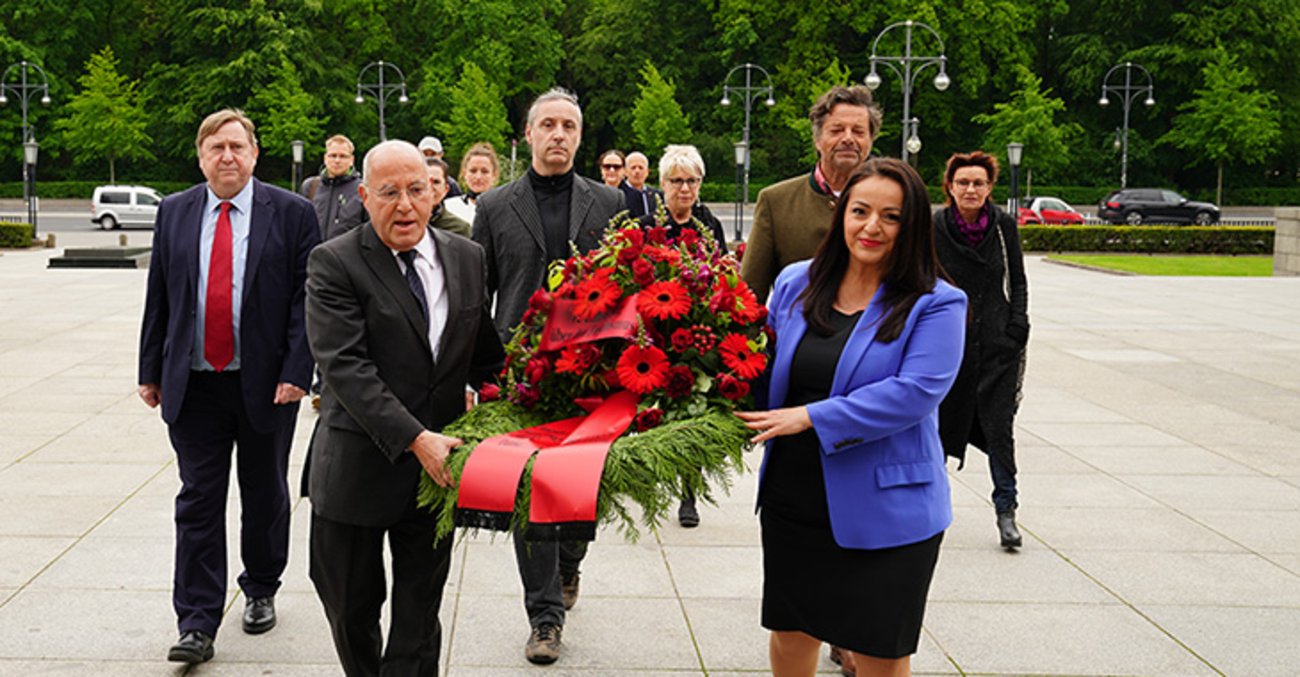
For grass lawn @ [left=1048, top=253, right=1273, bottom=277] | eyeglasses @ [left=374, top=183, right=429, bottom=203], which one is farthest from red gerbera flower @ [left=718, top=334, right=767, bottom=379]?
grass lawn @ [left=1048, top=253, right=1273, bottom=277]

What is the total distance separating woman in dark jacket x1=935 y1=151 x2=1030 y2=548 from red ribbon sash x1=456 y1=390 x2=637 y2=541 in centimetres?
303

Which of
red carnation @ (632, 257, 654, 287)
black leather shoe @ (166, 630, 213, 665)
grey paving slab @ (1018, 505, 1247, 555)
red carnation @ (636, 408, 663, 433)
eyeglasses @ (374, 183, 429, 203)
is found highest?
eyeglasses @ (374, 183, 429, 203)

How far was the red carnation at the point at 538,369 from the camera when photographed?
3.30m

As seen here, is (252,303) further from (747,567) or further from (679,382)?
(747,567)

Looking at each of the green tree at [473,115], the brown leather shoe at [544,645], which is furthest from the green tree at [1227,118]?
the brown leather shoe at [544,645]

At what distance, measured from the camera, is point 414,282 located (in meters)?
3.50

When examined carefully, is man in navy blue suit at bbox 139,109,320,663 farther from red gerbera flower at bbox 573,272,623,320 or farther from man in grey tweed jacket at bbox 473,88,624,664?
red gerbera flower at bbox 573,272,623,320

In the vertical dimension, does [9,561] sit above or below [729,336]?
below

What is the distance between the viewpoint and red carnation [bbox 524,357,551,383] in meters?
3.30

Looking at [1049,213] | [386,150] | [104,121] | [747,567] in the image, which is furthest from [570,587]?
[104,121]

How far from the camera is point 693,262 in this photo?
3.47 meters

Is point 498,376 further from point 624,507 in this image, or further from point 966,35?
point 966,35

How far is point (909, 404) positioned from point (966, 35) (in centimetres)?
5359

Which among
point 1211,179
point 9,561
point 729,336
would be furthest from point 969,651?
point 1211,179
